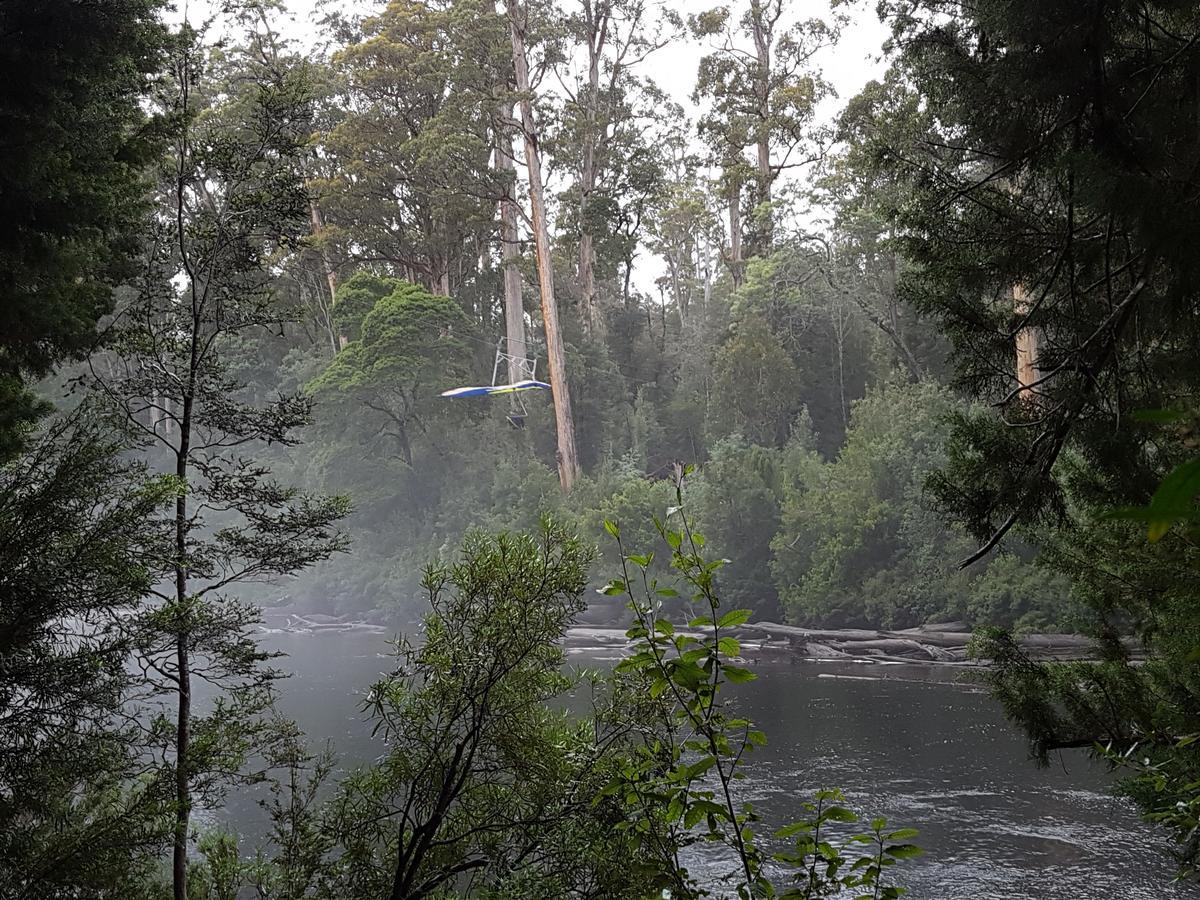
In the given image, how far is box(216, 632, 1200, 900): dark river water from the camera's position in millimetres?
7746

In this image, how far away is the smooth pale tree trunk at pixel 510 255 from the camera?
24.5 m

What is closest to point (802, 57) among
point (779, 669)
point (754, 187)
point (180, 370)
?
point (754, 187)

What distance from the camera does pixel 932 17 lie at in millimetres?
5262

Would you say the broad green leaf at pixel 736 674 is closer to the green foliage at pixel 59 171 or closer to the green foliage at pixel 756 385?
the green foliage at pixel 59 171

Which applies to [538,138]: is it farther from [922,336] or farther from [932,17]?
[932,17]

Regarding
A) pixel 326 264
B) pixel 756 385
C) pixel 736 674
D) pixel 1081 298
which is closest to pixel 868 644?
pixel 756 385

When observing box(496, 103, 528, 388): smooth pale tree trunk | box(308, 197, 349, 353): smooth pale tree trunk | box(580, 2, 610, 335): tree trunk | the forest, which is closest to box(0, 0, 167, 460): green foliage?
the forest

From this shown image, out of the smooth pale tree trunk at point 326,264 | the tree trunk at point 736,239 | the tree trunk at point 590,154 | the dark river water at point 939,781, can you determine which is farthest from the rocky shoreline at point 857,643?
the smooth pale tree trunk at point 326,264

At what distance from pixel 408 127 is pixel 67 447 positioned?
76.9 ft

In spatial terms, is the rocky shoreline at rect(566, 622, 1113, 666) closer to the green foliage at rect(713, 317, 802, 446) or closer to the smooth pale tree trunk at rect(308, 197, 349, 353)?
the green foliage at rect(713, 317, 802, 446)

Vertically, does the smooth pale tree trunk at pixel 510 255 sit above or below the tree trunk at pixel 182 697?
above

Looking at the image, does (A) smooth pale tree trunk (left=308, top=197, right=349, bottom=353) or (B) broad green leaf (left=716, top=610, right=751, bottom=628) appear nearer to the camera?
(B) broad green leaf (left=716, top=610, right=751, bottom=628)

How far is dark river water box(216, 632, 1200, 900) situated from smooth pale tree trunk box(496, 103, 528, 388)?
424 inches

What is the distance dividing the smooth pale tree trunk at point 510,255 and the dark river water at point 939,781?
10768 millimetres
